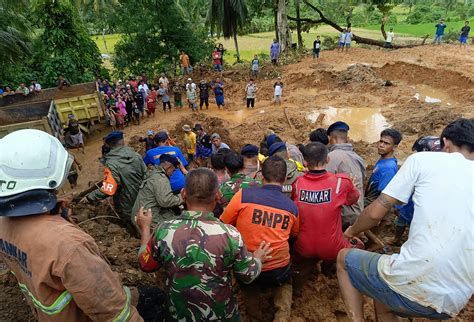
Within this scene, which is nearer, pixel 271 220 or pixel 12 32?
pixel 271 220

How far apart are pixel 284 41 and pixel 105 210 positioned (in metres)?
17.5

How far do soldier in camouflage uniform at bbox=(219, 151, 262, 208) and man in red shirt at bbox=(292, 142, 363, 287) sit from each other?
0.54 m

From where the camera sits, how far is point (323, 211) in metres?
2.87

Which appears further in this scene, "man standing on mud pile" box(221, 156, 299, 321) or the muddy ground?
the muddy ground

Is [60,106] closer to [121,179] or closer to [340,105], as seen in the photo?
[121,179]

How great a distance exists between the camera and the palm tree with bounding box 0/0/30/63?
13.0m

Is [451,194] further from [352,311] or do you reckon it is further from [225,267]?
[225,267]

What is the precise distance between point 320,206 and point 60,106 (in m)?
10.1

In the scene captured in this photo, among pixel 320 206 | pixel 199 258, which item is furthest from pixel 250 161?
pixel 199 258

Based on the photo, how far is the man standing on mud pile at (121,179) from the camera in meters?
4.30

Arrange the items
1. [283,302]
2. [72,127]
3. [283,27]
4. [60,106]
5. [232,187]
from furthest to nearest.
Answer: [283,27] → [60,106] → [72,127] → [232,187] → [283,302]

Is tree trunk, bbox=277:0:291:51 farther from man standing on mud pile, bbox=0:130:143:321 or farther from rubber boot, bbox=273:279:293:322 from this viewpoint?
man standing on mud pile, bbox=0:130:143:321

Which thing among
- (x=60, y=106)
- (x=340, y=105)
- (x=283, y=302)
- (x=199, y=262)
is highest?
(x=199, y=262)

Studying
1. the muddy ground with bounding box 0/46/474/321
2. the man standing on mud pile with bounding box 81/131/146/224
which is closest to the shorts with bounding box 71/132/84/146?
the muddy ground with bounding box 0/46/474/321
